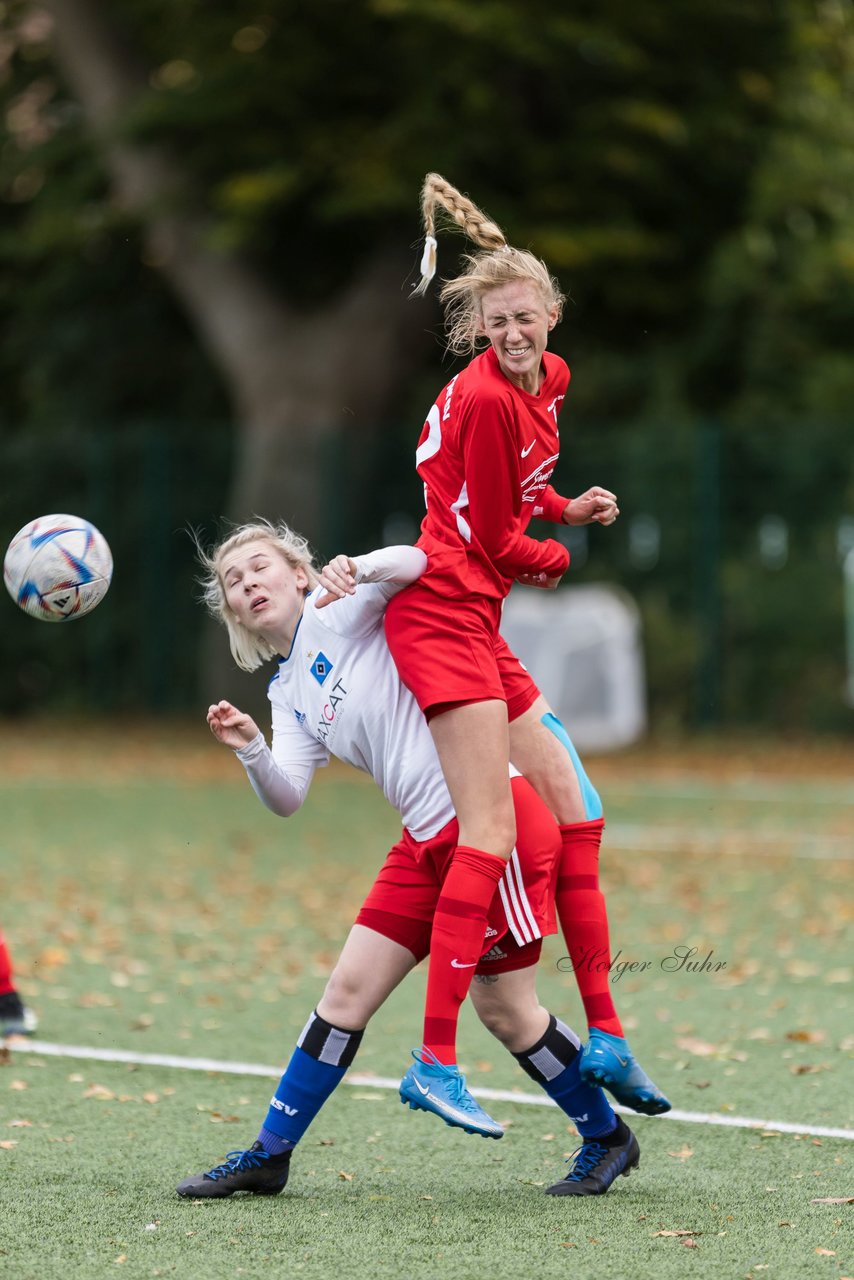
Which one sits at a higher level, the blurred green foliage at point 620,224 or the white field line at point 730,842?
the blurred green foliage at point 620,224

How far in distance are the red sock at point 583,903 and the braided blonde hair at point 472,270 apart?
1.22 meters

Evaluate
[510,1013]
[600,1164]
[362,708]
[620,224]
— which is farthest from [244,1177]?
[620,224]

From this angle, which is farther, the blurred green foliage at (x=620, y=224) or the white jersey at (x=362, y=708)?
the blurred green foliage at (x=620, y=224)

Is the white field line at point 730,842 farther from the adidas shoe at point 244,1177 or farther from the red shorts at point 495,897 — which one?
the adidas shoe at point 244,1177

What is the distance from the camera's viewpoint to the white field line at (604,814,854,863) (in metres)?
11.6

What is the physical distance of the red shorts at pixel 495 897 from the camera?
4.57 m

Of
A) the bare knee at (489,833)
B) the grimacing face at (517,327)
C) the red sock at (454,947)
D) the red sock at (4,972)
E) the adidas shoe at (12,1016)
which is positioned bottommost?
the adidas shoe at (12,1016)

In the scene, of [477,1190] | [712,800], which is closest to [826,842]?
[712,800]

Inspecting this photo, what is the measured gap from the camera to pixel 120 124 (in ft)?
63.7

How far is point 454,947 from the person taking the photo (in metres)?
A: 4.41

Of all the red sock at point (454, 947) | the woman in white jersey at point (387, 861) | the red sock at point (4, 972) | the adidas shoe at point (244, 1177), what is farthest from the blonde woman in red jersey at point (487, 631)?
the red sock at point (4, 972)

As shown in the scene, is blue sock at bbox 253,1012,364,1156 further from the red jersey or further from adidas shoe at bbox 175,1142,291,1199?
the red jersey

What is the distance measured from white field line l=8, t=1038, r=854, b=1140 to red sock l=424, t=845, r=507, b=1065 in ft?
4.31

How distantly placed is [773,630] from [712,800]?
13.9ft
